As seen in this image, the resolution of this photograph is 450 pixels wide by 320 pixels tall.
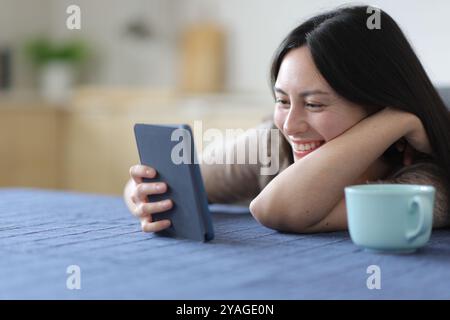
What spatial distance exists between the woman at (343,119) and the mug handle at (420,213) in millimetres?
203

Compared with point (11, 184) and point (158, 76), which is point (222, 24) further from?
point (11, 184)

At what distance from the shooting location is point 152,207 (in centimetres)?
101

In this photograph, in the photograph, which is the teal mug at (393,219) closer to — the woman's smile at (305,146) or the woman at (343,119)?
the woman at (343,119)

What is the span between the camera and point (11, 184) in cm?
359

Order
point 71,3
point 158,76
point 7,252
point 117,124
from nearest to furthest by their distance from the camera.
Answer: point 7,252, point 117,124, point 158,76, point 71,3

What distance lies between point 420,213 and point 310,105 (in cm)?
31

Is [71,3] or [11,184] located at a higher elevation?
[71,3]

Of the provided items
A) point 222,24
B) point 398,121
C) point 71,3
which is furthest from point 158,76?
point 398,121

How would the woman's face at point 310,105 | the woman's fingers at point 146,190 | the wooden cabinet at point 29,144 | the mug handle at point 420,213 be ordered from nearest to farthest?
the mug handle at point 420,213 < the woman's fingers at point 146,190 < the woman's face at point 310,105 < the wooden cabinet at point 29,144

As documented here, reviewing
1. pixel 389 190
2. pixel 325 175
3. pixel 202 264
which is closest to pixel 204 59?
pixel 325 175

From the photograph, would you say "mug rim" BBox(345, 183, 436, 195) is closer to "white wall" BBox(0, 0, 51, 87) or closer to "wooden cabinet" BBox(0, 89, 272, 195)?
"wooden cabinet" BBox(0, 89, 272, 195)

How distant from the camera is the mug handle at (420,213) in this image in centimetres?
87

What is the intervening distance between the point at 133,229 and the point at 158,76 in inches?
109

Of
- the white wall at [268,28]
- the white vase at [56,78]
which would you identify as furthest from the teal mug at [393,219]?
the white vase at [56,78]
